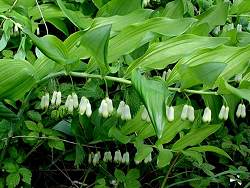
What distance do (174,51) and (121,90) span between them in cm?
61

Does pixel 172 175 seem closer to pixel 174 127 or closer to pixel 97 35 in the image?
pixel 174 127

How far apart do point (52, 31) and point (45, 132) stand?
76 cm

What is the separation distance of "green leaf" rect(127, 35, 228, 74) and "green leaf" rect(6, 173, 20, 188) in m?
0.80

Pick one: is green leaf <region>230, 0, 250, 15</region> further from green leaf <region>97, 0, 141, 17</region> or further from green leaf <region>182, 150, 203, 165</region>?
green leaf <region>182, 150, 203, 165</region>

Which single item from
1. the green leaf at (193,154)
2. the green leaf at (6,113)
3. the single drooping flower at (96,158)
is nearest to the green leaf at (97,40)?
the green leaf at (6,113)

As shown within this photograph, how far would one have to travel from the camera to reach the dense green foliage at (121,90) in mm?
1487

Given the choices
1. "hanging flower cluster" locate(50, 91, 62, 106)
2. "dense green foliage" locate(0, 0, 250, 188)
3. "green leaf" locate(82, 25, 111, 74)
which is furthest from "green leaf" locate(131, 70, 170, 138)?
"hanging flower cluster" locate(50, 91, 62, 106)

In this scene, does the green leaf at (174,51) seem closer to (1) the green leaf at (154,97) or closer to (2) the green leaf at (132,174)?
(1) the green leaf at (154,97)

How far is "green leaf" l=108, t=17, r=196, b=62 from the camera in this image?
1.51 m

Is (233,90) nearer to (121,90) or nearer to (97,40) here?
(97,40)

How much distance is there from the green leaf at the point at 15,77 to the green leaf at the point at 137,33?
0.83ft

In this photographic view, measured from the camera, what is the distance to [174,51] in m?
1.56

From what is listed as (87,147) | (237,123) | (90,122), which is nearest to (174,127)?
(90,122)

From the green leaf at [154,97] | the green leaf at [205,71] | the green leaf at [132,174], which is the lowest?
the green leaf at [132,174]
